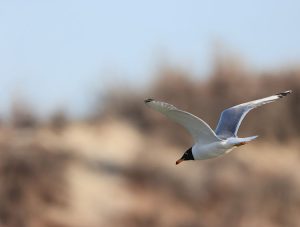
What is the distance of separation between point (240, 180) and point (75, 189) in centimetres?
199

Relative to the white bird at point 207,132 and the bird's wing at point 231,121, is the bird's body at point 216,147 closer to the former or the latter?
the white bird at point 207,132

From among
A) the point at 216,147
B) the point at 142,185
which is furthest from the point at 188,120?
the point at 142,185

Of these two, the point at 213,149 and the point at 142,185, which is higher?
the point at 213,149

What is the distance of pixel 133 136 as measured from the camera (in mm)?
15602

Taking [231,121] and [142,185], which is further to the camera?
[142,185]

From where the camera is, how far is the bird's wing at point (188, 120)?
7230 mm

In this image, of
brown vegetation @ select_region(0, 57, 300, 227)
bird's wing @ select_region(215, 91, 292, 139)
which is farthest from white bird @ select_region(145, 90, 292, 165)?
brown vegetation @ select_region(0, 57, 300, 227)

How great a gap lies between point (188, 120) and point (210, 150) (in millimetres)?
313

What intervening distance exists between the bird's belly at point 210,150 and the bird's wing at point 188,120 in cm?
4

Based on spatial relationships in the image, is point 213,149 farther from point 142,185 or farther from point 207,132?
point 142,185

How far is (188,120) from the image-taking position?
7.53 metres

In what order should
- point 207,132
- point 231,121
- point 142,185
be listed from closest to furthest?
point 207,132, point 231,121, point 142,185

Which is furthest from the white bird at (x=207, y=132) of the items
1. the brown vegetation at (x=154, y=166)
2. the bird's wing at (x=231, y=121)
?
the brown vegetation at (x=154, y=166)

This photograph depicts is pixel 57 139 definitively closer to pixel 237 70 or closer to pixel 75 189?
pixel 75 189
